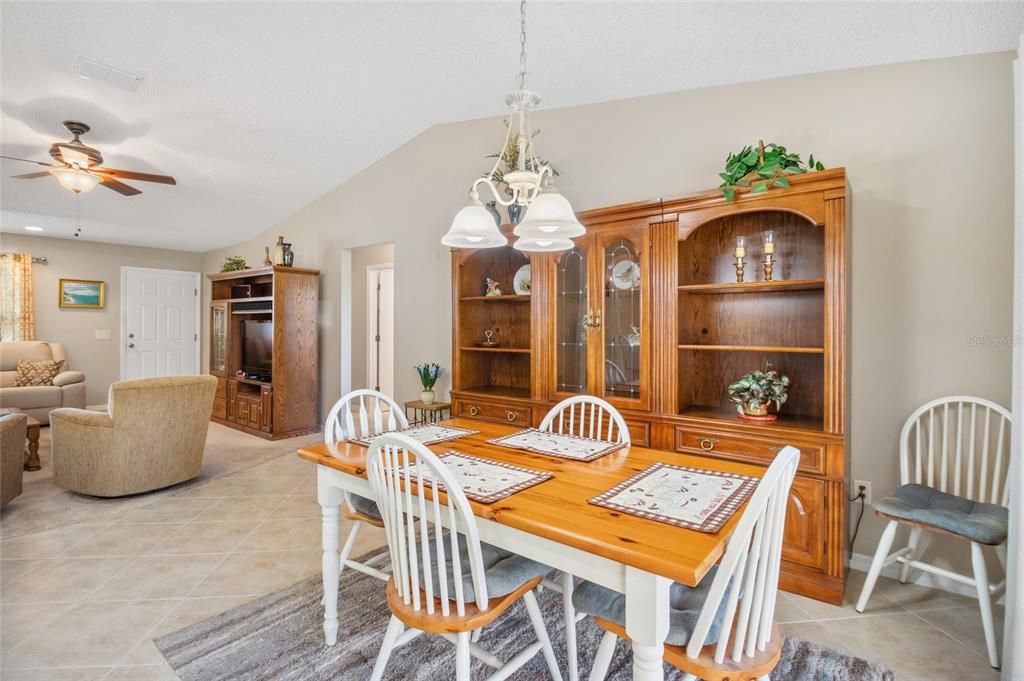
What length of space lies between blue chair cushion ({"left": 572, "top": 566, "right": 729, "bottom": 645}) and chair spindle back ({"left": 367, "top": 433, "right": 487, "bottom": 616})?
0.29 meters

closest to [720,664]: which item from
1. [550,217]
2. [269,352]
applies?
[550,217]

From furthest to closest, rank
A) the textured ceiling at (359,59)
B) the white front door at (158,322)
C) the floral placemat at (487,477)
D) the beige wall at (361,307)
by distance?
the white front door at (158,322)
the beige wall at (361,307)
the textured ceiling at (359,59)
the floral placemat at (487,477)

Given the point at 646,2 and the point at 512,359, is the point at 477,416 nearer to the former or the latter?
the point at 512,359

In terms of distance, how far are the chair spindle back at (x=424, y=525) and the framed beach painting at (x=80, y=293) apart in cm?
741

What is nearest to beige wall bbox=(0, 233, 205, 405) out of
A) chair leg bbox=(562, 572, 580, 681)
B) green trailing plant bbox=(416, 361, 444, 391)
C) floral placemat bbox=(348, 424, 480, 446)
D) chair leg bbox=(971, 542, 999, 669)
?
green trailing plant bbox=(416, 361, 444, 391)

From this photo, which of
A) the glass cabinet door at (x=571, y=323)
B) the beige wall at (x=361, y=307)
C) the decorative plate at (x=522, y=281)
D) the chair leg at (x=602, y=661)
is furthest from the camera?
the beige wall at (x=361, y=307)

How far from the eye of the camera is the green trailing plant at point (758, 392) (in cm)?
241

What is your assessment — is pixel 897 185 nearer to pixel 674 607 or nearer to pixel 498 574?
pixel 674 607

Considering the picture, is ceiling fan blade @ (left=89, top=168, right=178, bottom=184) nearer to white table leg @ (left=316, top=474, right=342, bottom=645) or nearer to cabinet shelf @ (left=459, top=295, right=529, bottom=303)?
cabinet shelf @ (left=459, top=295, right=529, bottom=303)

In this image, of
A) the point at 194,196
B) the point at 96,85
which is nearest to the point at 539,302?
the point at 96,85

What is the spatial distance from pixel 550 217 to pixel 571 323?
1.45 meters

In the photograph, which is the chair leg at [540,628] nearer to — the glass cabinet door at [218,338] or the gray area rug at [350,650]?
the gray area rug at [350,650]

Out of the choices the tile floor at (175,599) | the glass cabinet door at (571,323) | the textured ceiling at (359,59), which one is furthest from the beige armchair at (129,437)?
the glass cabinet door at (571,323)

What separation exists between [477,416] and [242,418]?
3659 mm
